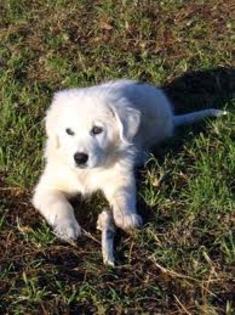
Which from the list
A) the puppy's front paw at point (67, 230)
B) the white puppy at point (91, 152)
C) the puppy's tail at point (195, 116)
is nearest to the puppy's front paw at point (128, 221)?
the white puppy at point (91, 152)

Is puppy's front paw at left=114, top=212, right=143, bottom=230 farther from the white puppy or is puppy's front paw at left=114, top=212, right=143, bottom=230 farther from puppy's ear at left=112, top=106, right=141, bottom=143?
puppy's ear at left=112, top=106, right=141, bottom=143

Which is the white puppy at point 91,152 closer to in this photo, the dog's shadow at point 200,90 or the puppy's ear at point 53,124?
the puppy's ear at point 53,124

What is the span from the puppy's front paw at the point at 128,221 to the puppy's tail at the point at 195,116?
4.11 ft

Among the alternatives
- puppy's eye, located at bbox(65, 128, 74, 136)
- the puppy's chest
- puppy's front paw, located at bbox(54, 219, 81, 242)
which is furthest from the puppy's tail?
puppy's front paw, located at bbox(54, 219, 81, 242)

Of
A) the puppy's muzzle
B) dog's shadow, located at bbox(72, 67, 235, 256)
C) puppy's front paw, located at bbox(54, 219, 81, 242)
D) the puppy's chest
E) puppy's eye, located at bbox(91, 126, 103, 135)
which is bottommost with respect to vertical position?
puppy's front paw, located at bbox(54, 219, 81, 242)

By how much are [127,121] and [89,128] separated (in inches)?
8.9

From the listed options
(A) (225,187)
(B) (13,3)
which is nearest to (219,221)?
(A) (225,187)

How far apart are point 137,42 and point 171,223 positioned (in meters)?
2.61

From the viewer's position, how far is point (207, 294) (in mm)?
3766

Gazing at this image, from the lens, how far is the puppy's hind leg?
4211 mm

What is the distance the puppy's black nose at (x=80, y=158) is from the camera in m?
4.40

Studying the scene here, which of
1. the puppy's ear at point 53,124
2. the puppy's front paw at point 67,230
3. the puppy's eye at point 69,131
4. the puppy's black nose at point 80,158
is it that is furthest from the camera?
the puppy's ear at point 53,124

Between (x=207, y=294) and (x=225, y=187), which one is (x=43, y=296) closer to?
(x=207, y=294)

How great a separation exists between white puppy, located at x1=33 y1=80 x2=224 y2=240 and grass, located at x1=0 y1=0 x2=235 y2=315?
94 mm
